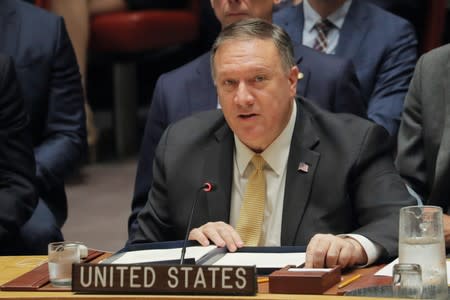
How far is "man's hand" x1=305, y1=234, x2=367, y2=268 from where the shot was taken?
94.3 inches

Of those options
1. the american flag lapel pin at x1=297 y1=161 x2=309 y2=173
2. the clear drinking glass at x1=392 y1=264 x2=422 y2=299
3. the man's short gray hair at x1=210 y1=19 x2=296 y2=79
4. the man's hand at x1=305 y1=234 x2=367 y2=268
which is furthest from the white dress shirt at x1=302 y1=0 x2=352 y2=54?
the clear drinking glass at x1=392 y1=264 x2=422 y2=299

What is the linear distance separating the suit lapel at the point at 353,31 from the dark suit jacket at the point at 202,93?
0.45 m

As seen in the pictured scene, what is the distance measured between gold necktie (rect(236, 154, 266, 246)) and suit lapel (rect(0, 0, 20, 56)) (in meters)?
1.23

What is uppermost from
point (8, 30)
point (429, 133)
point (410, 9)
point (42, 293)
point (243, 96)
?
point (410, 9)

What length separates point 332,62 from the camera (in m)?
3.60

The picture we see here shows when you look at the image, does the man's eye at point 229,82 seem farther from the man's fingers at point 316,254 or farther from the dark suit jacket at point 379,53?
the dark suit jacket at point 379,53

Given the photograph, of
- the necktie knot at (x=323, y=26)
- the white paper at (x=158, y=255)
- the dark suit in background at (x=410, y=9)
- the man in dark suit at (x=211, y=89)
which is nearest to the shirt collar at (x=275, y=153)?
the white paper at (x=158, y=255)

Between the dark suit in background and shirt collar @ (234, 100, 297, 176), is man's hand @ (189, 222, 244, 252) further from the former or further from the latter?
the dark suit in background

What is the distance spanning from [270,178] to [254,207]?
10 cm

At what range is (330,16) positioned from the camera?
4.18m

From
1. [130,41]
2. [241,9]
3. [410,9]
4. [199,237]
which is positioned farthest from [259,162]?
[130,41]

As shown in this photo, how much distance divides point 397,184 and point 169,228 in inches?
25.1

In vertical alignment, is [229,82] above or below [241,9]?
below

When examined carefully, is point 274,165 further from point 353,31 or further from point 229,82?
point 353,31
